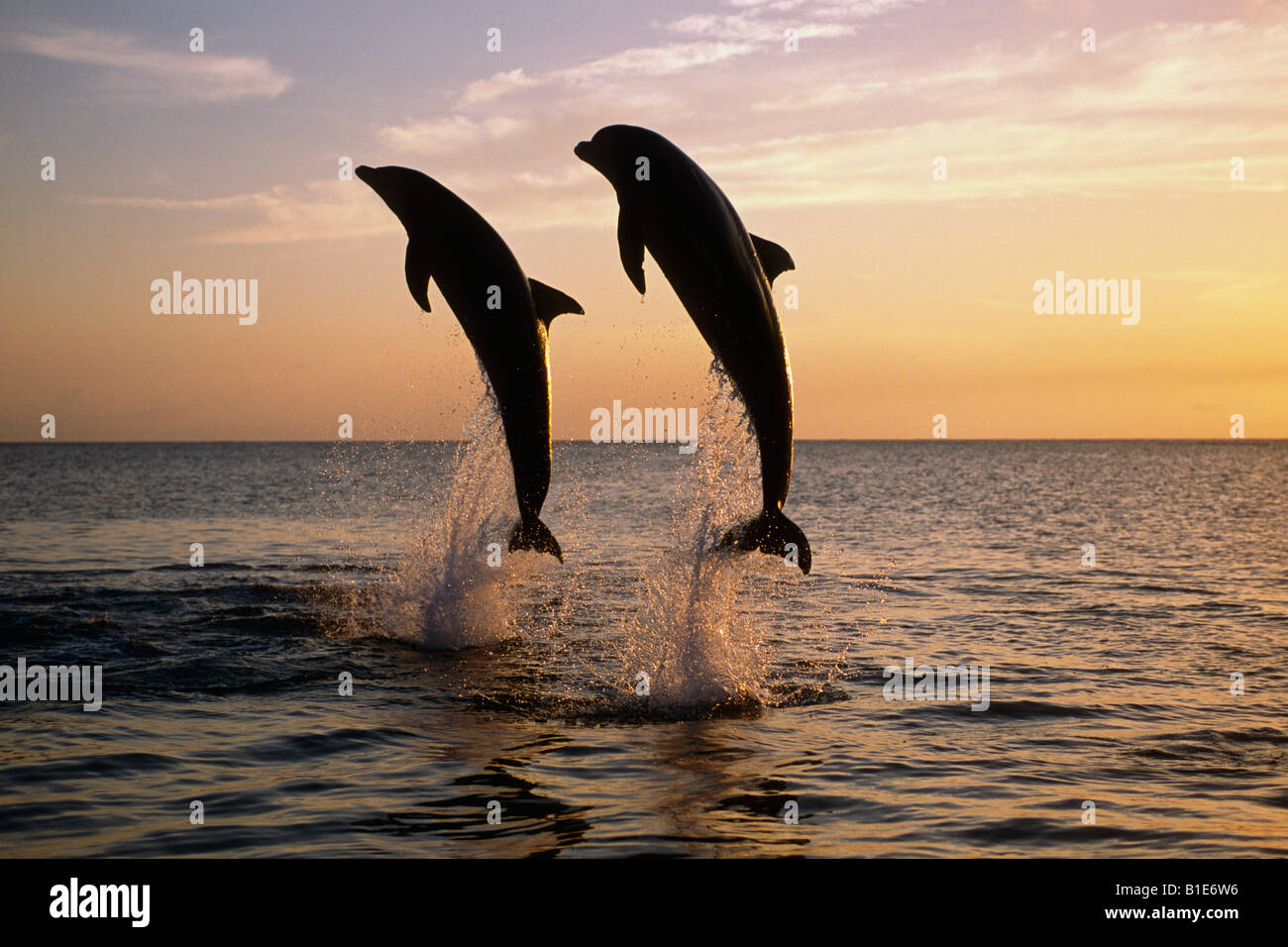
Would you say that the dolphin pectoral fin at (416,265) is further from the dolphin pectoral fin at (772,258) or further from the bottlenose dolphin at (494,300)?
the dolphin pectoral fin at (772,258)

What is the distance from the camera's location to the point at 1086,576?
26.8 meters

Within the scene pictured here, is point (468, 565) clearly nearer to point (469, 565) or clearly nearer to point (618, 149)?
point (469, 565)

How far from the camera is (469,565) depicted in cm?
1736

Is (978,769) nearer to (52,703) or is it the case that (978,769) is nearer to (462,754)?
(462,754)

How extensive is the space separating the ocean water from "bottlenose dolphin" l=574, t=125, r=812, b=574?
1.31 metres

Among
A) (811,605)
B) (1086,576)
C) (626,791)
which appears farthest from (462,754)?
(1086,576)

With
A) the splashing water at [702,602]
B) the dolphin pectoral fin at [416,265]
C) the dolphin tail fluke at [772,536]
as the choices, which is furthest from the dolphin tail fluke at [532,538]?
the dolphin tail fluke at [772,536]

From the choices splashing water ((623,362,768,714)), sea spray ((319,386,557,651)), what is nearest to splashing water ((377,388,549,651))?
sea spray ((319,386,557,651))

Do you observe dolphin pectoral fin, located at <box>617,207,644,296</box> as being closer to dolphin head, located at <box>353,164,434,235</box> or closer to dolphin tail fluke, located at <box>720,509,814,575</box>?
dolphin tail fluke, located at <box>720,509,814,575</box>

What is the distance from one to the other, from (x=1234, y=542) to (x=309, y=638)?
31352 millimetres

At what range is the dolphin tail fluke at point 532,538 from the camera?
492 inches

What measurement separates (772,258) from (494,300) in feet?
10.7

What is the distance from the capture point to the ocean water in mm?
8484
